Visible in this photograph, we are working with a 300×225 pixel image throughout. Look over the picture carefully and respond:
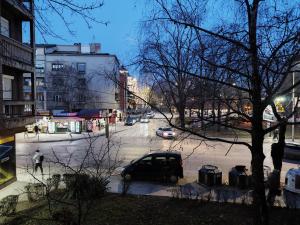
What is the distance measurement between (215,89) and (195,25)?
1196 millimetres

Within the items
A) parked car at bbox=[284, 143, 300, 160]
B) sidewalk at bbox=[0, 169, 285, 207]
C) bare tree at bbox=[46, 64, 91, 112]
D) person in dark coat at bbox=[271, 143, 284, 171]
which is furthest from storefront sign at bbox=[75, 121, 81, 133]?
person in dark coat at bbox=[271, 143, 284, 171]

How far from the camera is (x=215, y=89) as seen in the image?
21.8 feet

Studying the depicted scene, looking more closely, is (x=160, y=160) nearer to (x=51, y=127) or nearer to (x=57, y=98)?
(x=51, y=127)

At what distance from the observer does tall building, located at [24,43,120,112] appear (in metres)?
71.6

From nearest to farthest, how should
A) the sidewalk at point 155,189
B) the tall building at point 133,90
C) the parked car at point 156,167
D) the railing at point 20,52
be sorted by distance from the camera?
the tall building at point 133,90 < the sidewalk at point 155,189 < the railing at point 20,52 < the parked car at point 156,167

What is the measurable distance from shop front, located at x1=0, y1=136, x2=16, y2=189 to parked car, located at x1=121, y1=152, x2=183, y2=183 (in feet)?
17.4

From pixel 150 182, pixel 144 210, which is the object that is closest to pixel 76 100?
pixel 150 182

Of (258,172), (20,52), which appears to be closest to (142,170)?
(20,52)

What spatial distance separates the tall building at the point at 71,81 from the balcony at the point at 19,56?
49.1 meters

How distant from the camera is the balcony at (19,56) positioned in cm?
1499

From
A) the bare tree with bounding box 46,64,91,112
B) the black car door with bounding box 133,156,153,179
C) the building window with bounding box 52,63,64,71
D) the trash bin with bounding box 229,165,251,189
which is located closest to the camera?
the trash bin with bounding box 229,165,251,189

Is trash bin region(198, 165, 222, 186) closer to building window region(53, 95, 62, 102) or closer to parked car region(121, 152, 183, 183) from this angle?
parked car region(121, 152, 183, 183)

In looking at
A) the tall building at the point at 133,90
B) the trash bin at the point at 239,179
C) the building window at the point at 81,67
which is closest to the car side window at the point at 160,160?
the trash bin at the point at 239,179

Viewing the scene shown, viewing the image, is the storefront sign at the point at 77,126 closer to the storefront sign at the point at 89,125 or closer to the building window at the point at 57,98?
the storefront sign at the point at 89,125
